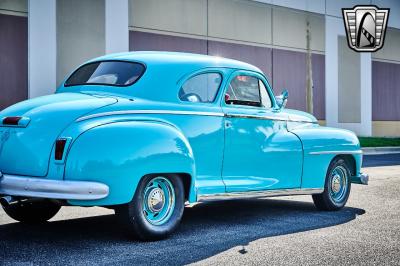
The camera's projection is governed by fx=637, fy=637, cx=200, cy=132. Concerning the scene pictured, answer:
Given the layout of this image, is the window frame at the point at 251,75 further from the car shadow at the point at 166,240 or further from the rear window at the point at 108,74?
the car shadow at the point at 166,240

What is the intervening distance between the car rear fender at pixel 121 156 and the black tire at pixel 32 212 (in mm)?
1367

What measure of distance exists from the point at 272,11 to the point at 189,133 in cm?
2343

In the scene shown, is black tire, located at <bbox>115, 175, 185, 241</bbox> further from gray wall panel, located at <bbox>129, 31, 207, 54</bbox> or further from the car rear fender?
gray wall panel, located at <bbox>129, 31, 207, 54</bbox>

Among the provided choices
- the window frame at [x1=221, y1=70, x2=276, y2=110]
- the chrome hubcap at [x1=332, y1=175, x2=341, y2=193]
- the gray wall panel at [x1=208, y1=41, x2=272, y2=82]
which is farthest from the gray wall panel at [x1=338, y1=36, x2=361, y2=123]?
the window frame at [x1=221, y1=70, x2=276, y2=110]

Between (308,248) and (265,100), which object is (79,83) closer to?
(265,100)

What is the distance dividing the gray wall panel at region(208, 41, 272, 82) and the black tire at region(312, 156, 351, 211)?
1803 centimetres

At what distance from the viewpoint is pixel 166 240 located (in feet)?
19.7

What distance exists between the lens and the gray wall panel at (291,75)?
96.7 ft

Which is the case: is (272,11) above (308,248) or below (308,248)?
above

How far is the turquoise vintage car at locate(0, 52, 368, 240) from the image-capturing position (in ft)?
17.8

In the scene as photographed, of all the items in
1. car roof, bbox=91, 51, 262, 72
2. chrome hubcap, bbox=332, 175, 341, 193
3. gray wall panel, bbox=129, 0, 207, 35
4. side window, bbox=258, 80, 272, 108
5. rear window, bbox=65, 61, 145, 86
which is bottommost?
chrome hubcap, bbox=332, 175, 341, 193

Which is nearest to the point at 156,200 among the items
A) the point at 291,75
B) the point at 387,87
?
the point at 291,75

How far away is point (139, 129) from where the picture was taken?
18.6 feet

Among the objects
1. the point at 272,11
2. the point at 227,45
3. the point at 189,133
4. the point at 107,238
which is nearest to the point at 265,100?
the point at 189,133
